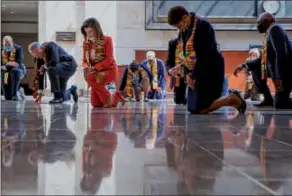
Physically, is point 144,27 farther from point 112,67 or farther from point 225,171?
point 225,171

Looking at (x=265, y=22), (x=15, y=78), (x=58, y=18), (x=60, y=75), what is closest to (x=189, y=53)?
(x=265, y=22)

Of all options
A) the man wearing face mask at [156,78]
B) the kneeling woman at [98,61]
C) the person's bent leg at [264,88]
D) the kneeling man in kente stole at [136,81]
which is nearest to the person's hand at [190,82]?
the kneeling woman at [98,61]

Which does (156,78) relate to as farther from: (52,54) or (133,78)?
(52,54)

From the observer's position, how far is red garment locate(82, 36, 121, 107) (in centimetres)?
816

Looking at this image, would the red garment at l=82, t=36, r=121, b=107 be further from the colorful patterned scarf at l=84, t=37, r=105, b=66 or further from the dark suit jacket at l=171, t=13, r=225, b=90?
the dark suit jacket at l=171, t=13, r=225, b=90

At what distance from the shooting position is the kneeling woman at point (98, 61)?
795 centimetres

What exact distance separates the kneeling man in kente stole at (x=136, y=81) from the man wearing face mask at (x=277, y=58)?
540 centimetres

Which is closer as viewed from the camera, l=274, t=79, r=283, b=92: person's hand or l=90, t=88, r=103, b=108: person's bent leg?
l=274, t=79, r=283, b=92: person's hand

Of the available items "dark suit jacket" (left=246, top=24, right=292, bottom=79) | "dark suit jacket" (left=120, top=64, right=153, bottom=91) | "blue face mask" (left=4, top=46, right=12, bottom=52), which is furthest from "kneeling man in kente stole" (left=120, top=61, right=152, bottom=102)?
"dark suit jacket" (left=246, top=24, right=292, bottom=79)

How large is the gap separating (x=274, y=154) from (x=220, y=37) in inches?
672

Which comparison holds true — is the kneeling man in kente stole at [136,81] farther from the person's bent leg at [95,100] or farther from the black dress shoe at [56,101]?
the person's bent leg at [95,100]

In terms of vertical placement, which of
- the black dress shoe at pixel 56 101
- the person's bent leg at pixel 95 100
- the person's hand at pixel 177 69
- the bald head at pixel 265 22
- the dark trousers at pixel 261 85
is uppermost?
the bald head at pixel 265 22

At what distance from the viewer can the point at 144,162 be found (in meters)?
2.53

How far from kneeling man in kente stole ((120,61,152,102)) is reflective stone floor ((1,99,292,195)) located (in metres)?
9.19
